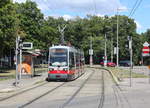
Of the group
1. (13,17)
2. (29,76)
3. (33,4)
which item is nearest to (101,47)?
(33,4)

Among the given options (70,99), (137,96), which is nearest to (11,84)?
(70,99)

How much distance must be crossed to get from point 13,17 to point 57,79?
20.5m

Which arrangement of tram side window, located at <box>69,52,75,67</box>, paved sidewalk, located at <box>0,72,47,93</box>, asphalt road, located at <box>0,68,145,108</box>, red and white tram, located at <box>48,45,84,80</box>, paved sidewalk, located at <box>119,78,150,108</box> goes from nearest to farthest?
asphalt road, located at <box>0,68,145,108</box>
paved sidewalk, located at <box>119,78,150,108</box>
paved sidewalk, located at <box>0,72,47,93</box>
red and white tram, located at <box>48,45,84,80</box>
tram side window, located at <box>69,52,75,67</box>

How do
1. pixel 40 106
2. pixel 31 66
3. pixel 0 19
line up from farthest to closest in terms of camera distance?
pixel 0 19
pixel 31 66
pixel 40 106

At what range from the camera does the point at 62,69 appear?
98.6 feet

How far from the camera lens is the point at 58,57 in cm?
3042

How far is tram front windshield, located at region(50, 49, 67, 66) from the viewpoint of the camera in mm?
30234

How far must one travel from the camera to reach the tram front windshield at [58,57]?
99.2 ft

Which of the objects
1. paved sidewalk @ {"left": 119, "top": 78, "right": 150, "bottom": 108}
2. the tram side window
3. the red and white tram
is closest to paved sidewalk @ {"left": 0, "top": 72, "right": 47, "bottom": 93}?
Result: the red and white tram

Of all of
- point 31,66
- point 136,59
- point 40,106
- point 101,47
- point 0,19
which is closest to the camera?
point 40,106

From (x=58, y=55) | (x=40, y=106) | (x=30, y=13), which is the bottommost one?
(x=40, y=106)

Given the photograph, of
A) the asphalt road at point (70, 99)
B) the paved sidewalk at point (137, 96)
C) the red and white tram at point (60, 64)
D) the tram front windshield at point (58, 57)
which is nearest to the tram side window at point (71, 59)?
the red and white tram at point (60, 64)

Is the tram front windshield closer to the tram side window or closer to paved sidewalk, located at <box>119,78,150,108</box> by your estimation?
the tram side window

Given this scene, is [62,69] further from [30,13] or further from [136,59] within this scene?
[136,59]
